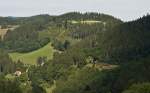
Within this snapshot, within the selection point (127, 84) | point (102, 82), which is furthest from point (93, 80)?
point (127, 84)

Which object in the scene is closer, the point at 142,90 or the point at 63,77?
the point at 142,90

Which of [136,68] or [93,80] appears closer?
[136,68]

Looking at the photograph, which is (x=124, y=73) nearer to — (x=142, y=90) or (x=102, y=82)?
(x=102, y=82)

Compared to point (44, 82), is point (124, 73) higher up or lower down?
higher up

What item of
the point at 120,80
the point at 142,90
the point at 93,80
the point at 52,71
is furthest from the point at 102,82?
the point at 52,71

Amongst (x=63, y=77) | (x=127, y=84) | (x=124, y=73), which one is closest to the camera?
(x=127, y=84)

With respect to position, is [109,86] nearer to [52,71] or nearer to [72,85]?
[72,85]

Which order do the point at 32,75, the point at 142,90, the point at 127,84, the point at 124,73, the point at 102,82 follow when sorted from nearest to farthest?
1. the point at 142,90
2. the point at 127,84
3. the point at 124,73
4. the point at 102,82
5. the point at 32,75

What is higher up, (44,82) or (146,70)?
(146,70)

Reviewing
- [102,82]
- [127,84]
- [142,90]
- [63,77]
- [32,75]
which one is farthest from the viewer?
[32,75]
